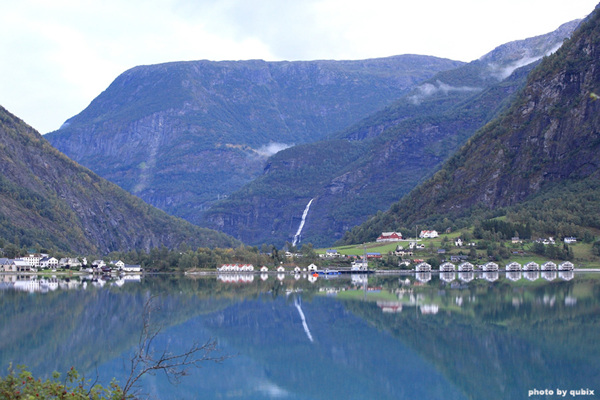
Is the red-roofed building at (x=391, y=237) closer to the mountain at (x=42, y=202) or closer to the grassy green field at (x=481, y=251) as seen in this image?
the grassy green field at (x=481, y=251)

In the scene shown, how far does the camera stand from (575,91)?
6708 inches

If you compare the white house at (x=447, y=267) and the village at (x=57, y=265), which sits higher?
the village at (x=57, y=265)

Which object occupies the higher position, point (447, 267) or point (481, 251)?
point (481, 251)

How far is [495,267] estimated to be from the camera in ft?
405

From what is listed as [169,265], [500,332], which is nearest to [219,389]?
[500,332]

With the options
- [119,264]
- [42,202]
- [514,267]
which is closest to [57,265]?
[119,264]

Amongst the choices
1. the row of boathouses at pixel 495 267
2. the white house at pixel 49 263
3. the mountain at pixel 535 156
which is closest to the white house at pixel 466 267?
the row of boathouses at pixel 495 267

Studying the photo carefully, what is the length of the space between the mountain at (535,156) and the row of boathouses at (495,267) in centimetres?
2227

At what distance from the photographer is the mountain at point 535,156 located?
6265 inches

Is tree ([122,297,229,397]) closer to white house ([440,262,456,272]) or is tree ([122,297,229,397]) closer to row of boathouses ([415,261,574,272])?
row of boathouses ([415,261,574,272])

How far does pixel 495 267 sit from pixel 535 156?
57785 mm

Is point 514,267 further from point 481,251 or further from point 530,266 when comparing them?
point 481,251

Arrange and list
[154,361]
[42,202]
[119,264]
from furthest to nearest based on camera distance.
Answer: [42,202]
[119,264]
[154,361]

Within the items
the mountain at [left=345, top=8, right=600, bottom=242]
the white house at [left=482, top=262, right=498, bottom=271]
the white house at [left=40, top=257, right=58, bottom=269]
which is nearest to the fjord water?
the white house at [left=482, top=262, right=498, bottom=271]
